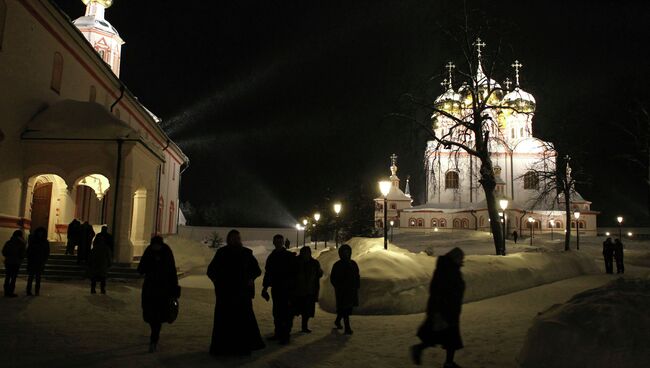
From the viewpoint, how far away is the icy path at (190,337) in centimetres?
658

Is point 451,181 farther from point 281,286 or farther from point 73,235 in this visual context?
point 281,286

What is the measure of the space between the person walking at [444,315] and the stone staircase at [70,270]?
11.1 m

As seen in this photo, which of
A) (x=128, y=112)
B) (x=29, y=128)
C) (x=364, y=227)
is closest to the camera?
(x=29, y=128)

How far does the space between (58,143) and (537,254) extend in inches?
668

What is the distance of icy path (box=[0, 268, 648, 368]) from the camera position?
21.6 ft

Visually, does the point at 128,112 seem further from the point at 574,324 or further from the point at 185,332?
the point at 574,324

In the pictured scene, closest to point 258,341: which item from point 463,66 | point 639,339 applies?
point 639,339

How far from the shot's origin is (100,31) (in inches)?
1538

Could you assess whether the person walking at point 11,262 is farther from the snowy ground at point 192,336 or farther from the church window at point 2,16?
the church window at point 2,16

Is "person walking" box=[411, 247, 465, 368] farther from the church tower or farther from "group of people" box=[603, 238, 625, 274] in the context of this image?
the church tower

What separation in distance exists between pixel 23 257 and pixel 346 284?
7252 mm

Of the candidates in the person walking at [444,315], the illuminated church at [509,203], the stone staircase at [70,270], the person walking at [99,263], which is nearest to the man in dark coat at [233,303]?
the person walking at [444,315]

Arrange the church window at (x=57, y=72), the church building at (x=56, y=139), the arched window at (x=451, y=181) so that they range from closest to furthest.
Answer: the church building at (x=56, y=139) → the church window at (x=57, y=72) → the arched window at (x=451, y=181)

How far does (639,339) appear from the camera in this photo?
18.7 ft
